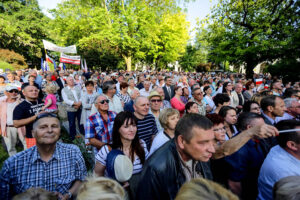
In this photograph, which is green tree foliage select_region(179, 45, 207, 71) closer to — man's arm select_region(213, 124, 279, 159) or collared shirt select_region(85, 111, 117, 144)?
collared shirt select_region(85, 111, 117, 144)

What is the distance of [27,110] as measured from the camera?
3176 mm

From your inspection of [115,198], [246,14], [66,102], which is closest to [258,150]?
[115,198]

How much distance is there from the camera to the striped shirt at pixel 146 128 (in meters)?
3.32

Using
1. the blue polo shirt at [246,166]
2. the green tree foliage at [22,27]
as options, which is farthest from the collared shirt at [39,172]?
the green tree foliage at [22,27]

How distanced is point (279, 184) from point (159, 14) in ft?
92.8

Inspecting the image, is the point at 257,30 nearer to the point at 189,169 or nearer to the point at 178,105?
the point at 178,105

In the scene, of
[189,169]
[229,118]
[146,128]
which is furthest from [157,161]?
[229,118]

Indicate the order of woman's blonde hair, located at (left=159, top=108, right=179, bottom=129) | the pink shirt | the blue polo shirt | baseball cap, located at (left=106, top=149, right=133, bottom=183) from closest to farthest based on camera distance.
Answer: baseball cap, located at (left=106, top=149, right=133, bottom=183), the blue polo shirt, woman's blonde hair, located at (left=159, top=108, right=179, bottom=129), the pink shirt

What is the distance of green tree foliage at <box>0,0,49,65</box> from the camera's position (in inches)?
1000

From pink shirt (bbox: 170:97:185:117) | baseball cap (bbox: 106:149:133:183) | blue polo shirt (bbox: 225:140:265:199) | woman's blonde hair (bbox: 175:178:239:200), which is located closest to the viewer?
woman's blonde hair (bbox: 175:178:239:200)

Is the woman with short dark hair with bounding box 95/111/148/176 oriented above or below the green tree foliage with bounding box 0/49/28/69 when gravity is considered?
below

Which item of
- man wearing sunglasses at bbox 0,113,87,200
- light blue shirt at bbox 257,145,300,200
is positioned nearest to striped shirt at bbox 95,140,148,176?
man wearing sunglasses at bbox 0,113,87,200

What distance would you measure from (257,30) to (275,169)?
52.4 feet

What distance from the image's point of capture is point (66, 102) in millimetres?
5574
